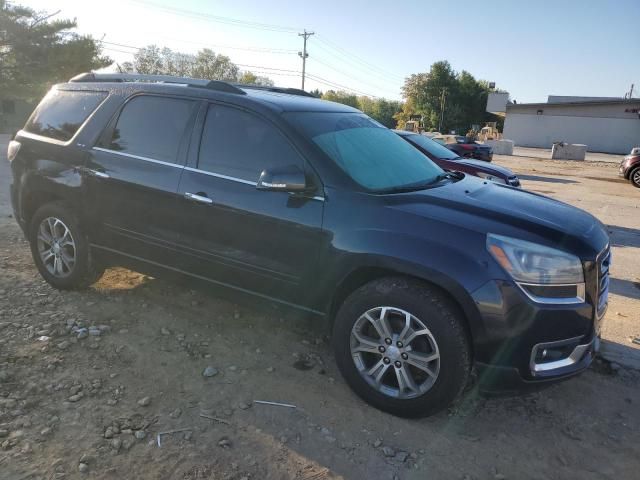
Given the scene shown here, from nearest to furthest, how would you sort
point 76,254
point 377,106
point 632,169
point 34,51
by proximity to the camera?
point 76,254, point 632,169, point 34,51, point 377,106

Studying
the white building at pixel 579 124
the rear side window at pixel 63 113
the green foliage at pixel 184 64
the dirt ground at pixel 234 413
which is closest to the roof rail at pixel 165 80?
the rear side window at pixel 63 113

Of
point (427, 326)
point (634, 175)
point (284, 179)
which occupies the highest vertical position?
point (284, 179)

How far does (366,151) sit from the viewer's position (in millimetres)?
3631

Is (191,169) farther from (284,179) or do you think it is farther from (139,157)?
(284,179)

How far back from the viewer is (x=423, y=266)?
2.79m

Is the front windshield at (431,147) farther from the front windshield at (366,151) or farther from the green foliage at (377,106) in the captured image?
the green foliage at (377,106)

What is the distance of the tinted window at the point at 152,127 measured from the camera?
3.71 m

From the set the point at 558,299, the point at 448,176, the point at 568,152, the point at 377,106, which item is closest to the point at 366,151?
the point at 448,176

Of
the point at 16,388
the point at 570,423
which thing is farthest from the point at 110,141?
the point at 570,423

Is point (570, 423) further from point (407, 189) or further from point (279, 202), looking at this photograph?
point (279, 202)

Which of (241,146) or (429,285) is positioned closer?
(429,285)

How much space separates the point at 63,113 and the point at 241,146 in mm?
2019

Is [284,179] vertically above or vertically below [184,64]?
below

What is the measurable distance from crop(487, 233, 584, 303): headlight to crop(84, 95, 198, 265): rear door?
2.27 m
